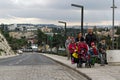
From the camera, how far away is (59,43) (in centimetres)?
14888

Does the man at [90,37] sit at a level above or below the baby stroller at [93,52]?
above

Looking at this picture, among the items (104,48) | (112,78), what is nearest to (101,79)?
(112,78)

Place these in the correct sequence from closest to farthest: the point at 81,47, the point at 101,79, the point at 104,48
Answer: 1. the point at 101,79
2. the point at 81,47
3. the point at 104,48

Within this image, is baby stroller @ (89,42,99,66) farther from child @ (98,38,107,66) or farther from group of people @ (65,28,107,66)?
child @ (98,38,107,66)

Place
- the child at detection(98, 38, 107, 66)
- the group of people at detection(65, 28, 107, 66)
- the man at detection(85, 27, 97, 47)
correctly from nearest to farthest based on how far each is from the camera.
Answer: the group of people at detection(65, 28, 107, 66)
the man at detection(85, 27, 97, 47)
the child at detection(98, 38, 107, 66)

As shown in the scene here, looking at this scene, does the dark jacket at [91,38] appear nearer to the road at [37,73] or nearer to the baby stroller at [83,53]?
the baby stroller at [83,53]

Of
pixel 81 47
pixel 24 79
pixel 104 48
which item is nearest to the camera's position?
pixel 24 79

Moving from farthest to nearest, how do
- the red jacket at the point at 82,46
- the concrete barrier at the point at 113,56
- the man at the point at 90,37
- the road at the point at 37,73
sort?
the concrete barrier at the point at 113,56
the man at the point at 90,37
the red jacket at the point at 82,46
the road at the point at 37,73

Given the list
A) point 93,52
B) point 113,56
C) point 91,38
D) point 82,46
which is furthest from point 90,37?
point 113,56

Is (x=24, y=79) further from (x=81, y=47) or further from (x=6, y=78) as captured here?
(x=81, y=47)

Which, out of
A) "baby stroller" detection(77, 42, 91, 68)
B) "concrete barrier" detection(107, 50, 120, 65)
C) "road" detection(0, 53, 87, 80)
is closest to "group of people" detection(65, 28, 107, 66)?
"baby stroller" detection(77, 42, 91, 68)

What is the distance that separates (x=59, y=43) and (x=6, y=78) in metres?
130

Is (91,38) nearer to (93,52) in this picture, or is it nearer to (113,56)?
(93,52)

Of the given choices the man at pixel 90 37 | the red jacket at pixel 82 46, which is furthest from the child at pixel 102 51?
the red jacket at pixel 82 46
